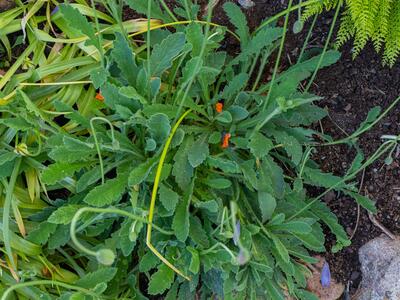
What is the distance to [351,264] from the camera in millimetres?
2137

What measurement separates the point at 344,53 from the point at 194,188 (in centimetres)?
78

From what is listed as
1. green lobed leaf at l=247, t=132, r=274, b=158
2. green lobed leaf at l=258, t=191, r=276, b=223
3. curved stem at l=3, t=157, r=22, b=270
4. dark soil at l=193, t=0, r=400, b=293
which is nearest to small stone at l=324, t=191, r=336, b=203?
dark soil at l=193, t=0, r=400, b=293

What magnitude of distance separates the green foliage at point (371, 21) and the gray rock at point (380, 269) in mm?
650

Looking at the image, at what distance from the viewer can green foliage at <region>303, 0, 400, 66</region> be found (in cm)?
180

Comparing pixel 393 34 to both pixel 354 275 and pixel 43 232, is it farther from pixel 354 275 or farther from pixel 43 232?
pixel 43 232

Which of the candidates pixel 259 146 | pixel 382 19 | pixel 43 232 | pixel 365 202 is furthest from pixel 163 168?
pixel 382 19

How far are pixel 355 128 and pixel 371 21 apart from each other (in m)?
0.44

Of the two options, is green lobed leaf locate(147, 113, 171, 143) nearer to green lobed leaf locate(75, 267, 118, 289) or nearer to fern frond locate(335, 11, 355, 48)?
green lobed leaf locate(75, 267, 118, 289)

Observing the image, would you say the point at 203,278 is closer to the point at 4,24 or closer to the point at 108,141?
the point at 108,141

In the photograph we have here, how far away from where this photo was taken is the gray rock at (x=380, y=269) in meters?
1.99

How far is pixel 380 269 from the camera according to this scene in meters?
2.04

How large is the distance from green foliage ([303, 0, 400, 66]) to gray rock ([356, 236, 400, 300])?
65cm

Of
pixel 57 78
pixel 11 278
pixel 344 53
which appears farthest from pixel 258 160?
pixel 11 278

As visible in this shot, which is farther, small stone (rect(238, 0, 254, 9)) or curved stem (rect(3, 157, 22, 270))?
small stone (rect(238, 0, 254, 9))
